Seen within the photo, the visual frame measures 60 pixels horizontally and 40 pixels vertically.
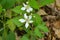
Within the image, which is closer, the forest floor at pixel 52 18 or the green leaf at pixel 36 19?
the green leaf at pixel 36 19

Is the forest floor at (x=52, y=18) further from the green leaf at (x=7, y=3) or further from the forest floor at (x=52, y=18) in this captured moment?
the green leaf at (x=7, y=3)

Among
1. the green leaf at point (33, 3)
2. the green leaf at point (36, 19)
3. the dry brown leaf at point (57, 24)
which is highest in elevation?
the green leaf at point (33, 3)

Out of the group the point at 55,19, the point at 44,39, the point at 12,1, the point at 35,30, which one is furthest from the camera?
the point at 55,19

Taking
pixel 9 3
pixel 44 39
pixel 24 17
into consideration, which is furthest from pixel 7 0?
pixel 44 39

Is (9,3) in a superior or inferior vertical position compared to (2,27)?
superior

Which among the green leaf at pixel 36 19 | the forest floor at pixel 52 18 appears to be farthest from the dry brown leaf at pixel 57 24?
the green leaf at pixel 36 19

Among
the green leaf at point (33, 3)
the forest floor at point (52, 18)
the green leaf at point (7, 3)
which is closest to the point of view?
the green leaf at point (33, 3)

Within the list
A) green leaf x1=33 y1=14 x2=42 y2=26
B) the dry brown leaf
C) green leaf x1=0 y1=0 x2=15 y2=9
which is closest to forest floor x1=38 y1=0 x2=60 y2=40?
the dry brown leaf

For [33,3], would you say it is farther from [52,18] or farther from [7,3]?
[52,18]

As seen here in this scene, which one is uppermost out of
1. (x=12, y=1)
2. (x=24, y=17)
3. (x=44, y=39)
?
(x=12, y=1)

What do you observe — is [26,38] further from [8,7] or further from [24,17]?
[8,7]

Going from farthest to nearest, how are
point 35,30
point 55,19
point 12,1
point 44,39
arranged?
point 55,19 < point 44,39 < point 12,1 < point 35,30
